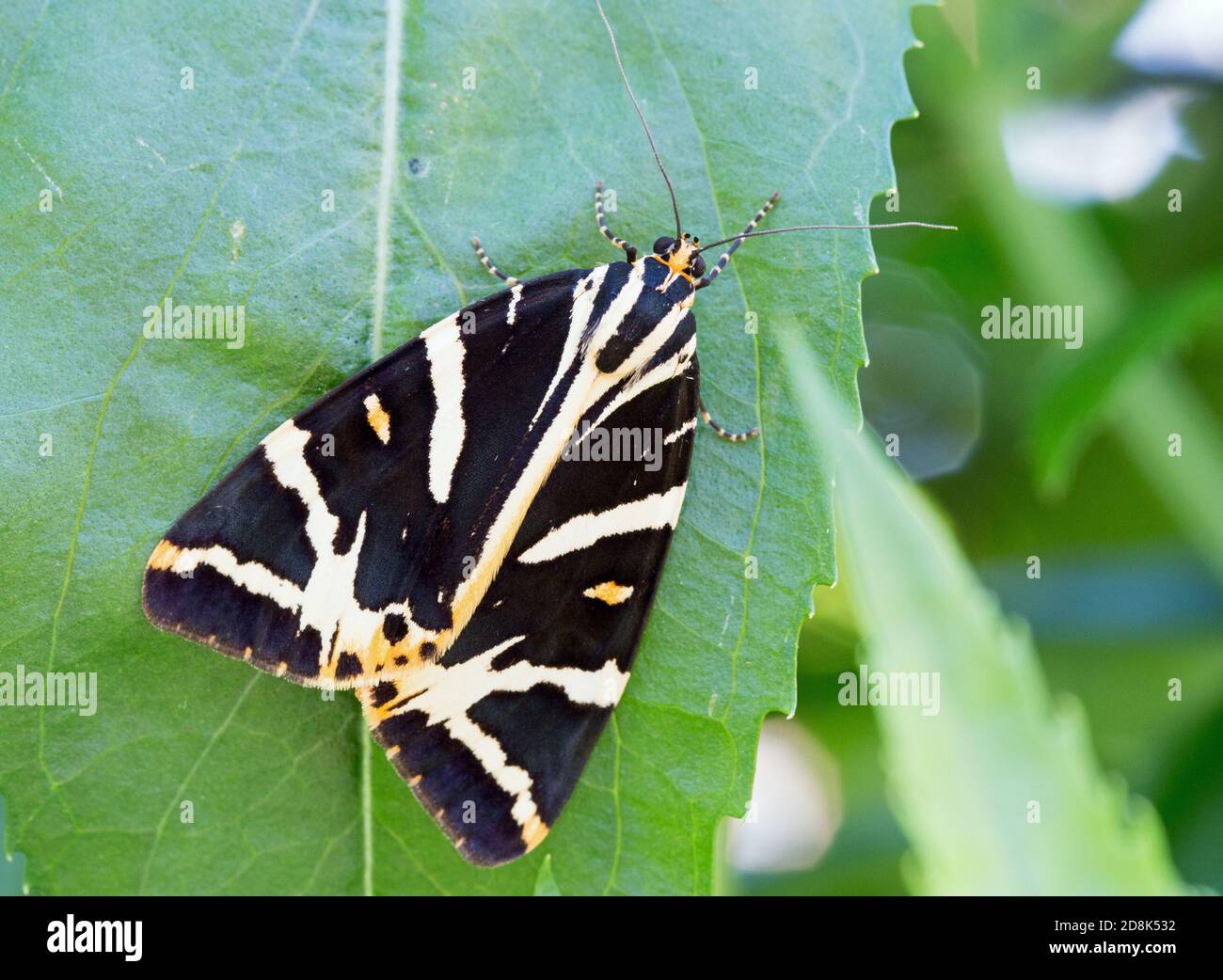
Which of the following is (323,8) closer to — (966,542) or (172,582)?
(172,582)

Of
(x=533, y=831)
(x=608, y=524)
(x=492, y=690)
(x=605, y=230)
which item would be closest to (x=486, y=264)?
(x=605, y=230)

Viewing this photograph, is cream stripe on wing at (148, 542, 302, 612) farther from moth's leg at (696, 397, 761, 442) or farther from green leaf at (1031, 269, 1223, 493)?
green leaf at (1031, 269, 1223, 493)

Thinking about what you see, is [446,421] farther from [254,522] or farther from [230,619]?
[230,619]

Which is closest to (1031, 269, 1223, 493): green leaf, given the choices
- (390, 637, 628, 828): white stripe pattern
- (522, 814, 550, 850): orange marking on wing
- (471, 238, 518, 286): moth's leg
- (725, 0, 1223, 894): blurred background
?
(725, 0, 1223, 894): blurred background

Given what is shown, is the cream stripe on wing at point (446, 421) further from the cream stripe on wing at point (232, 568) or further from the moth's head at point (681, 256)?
the moth's head at point (681, 256)
